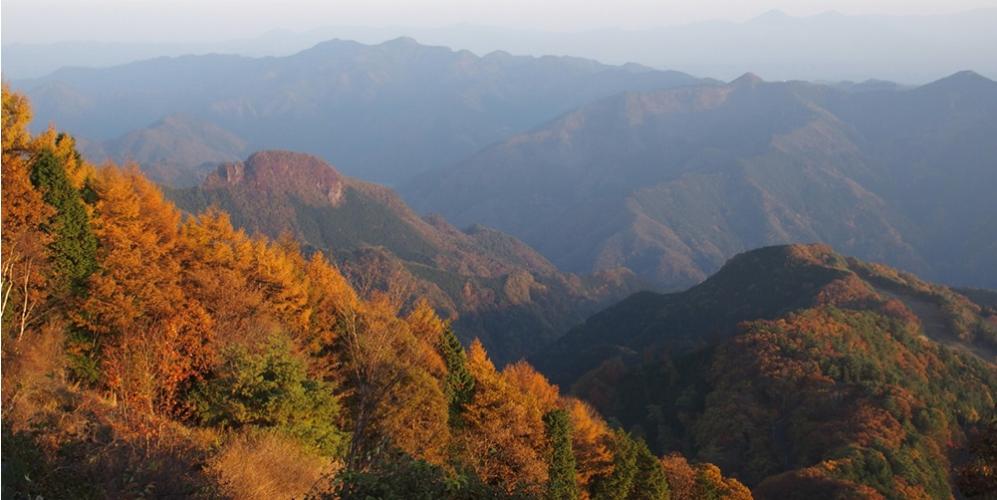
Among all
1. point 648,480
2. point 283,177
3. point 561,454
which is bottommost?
point 283,177

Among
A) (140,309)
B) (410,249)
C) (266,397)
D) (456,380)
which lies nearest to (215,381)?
(266,397)

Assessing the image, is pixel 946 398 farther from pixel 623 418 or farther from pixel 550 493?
pixel 550 493

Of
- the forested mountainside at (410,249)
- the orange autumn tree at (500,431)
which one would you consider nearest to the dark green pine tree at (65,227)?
the orange autumn tree at (500,431)

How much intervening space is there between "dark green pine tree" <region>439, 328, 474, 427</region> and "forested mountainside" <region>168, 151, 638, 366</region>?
9198 centimetres

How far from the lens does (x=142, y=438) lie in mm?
13984

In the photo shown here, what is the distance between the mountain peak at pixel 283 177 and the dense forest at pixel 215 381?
158679mm

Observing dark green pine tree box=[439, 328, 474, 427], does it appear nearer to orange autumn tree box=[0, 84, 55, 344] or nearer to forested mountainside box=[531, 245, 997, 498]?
orange autumn tree box=[0, 84, 55, 344]

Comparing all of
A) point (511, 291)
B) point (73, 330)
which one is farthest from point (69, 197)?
point (511, 291)

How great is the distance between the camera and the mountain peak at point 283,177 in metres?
184

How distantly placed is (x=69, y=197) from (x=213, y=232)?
6.57m

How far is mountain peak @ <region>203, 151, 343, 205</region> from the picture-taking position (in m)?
184

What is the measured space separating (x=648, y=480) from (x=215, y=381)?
1882 cm

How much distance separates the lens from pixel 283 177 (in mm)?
190250

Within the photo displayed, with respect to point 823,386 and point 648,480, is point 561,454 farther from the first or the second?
point 823,386
